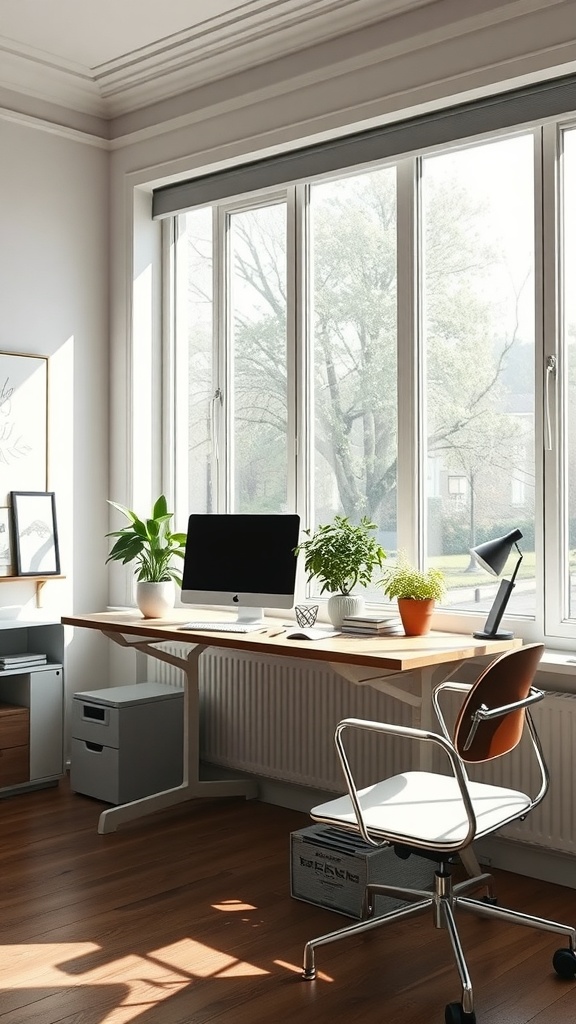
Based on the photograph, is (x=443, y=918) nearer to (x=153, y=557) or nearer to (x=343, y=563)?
(x=343, y=563)

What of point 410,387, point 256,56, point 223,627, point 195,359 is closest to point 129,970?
point 223,627

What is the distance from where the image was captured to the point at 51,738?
4.34m

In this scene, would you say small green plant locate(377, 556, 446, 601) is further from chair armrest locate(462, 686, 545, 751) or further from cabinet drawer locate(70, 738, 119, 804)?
cabinet drawer locate(70, 738, 119, 804)

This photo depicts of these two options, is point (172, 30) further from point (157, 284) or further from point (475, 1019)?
point (475, 1019)

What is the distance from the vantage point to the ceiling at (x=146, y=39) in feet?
12.5

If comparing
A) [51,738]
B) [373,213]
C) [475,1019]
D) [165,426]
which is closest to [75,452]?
[165,426]

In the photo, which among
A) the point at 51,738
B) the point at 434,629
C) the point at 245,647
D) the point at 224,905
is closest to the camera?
the point at 224,905

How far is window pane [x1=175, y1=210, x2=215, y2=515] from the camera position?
4.70 meters

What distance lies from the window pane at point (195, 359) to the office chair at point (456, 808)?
2.25 metres

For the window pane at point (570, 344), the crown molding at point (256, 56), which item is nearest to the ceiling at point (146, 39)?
the crown molding at point (256, 56)

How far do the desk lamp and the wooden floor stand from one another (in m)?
0.79

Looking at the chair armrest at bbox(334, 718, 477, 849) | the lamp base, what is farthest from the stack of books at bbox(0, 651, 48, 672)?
the chair armrest at bbox(334, 718, 477, 849)

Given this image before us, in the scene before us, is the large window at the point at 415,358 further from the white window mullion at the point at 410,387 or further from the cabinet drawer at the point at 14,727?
the cabinet drawer at the point at 14,727

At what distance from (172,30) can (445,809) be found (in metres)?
3.16
